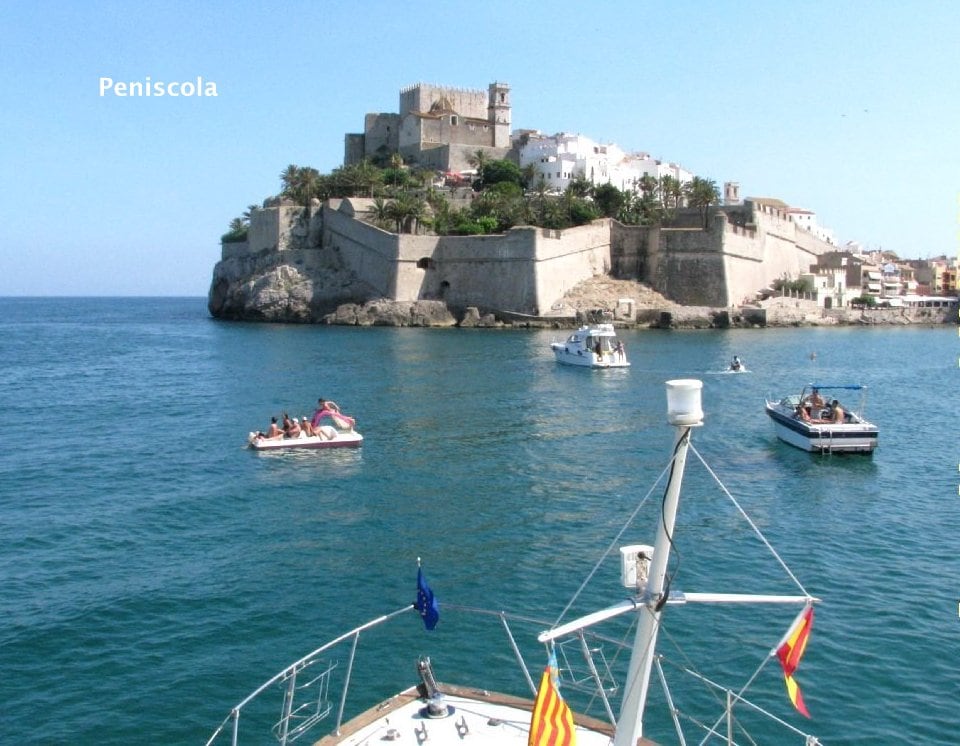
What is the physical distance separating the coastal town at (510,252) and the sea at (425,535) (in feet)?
80.0

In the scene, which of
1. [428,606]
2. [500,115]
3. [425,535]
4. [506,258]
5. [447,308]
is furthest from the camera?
[500,115]

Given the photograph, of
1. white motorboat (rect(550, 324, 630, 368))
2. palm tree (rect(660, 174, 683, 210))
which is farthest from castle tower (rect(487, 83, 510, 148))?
white motorboat (rect(550, 324, 630, 368))

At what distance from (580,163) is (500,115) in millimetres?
8163

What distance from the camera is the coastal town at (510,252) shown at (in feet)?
186

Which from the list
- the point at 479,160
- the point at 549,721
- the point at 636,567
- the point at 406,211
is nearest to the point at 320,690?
the point at 549,721

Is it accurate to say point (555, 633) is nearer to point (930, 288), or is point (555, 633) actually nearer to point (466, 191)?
point (466, 191)

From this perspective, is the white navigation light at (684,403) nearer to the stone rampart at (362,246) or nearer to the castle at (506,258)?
the castle at (506,258)

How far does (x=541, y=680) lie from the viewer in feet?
21.5

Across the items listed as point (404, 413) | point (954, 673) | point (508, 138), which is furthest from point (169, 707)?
point (508, 138)

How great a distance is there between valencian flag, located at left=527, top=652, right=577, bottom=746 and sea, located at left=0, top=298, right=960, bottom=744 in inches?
45.9

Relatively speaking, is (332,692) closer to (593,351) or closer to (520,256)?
(593,351)

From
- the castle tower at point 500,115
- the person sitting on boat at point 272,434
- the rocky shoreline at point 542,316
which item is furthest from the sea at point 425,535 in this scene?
the castle tower at point 500,115

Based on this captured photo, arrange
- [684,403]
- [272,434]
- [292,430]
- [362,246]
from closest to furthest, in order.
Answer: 1. [684,403]
2. [272,434]
3. [292,430]
4. [362,246]

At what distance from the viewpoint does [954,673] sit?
10109 millimetres
